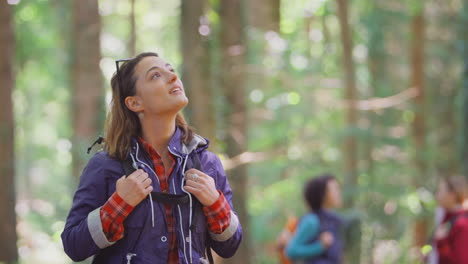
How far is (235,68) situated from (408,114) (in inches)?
418

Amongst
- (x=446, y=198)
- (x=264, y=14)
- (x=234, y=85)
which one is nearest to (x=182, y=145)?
(x=446, y=198)

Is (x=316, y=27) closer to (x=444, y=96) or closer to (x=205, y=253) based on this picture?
(x=444, y=96)

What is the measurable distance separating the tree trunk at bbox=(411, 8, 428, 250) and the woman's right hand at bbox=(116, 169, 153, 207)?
51.2ft

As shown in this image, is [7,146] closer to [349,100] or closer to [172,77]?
[349,100]

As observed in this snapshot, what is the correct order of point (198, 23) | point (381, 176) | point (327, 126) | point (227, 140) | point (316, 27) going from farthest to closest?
point (316, 27) → point (381, 176) → point (327, 126) → point (227, 140) → point (198, 23)

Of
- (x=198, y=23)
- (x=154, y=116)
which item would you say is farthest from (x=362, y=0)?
(x=154, y=116)

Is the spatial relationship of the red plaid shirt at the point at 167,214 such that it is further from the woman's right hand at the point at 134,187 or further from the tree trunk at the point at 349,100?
the tree trunk at the point at 349,100

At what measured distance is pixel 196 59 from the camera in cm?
811

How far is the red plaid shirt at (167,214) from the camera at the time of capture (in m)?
2.78

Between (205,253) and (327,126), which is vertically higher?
(205,253)

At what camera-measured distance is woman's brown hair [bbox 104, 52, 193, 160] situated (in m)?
3.08

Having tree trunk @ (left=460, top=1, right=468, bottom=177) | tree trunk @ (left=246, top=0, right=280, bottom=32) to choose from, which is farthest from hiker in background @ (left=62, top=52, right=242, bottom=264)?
tree trunk @ (left=246, top=0, right=280, bottom=32)

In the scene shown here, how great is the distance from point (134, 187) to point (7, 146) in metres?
8.90

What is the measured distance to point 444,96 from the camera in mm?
19719
